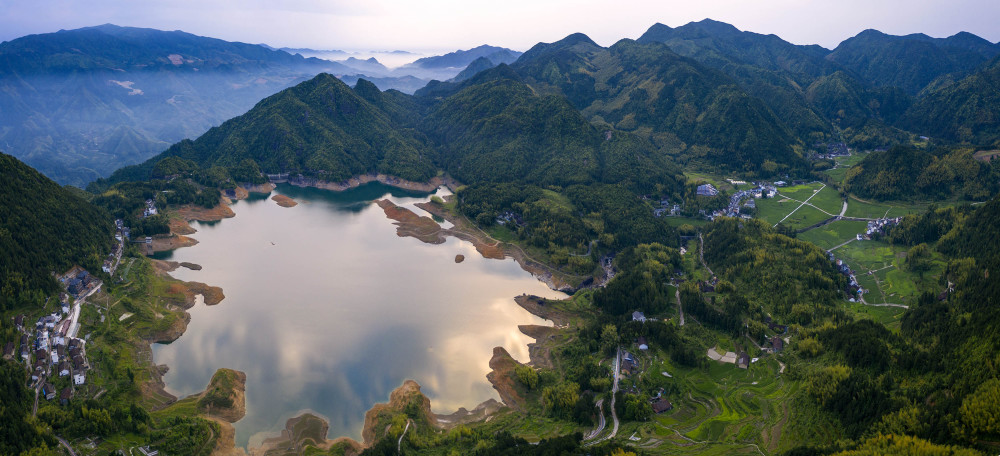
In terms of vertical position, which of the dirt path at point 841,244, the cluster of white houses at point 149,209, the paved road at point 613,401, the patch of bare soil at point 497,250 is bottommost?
the paved road at point 613,401

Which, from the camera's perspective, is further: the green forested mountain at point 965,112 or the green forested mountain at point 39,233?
the green forested mountain at point 965,112

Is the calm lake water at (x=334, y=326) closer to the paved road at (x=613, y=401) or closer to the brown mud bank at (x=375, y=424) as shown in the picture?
the brown mud bank at (x=375, y=424)

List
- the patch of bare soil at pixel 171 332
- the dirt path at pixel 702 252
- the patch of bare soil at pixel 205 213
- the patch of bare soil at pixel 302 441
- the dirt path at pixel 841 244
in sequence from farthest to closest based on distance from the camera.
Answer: the patch of bare soil at pixel 205 213 < the dirt path at pixel 841 244 < the dirt path at pixel 702 252 < the patch of bare soil at pixel 171 332 < the patch of bare soil at pixel 302 441

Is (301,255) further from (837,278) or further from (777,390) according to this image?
(837,278)

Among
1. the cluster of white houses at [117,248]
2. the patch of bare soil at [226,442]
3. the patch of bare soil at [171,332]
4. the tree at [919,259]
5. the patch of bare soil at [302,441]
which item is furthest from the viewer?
the cluster of white houses at [117,248]

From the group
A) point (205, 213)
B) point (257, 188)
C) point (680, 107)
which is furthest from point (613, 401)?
point (680, 107)

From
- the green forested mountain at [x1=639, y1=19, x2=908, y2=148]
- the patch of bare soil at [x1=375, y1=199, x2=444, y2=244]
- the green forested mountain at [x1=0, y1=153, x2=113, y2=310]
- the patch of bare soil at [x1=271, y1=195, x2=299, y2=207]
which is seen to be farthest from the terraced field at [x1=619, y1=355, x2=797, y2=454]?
the green forested mountain at [x1=639, y1=19, x2=908, y2=148]

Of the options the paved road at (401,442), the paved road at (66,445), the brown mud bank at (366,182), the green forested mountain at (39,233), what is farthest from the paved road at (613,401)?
the brown mud bank at (366,182)

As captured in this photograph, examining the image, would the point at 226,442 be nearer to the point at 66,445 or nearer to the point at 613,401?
the point at 66,445
